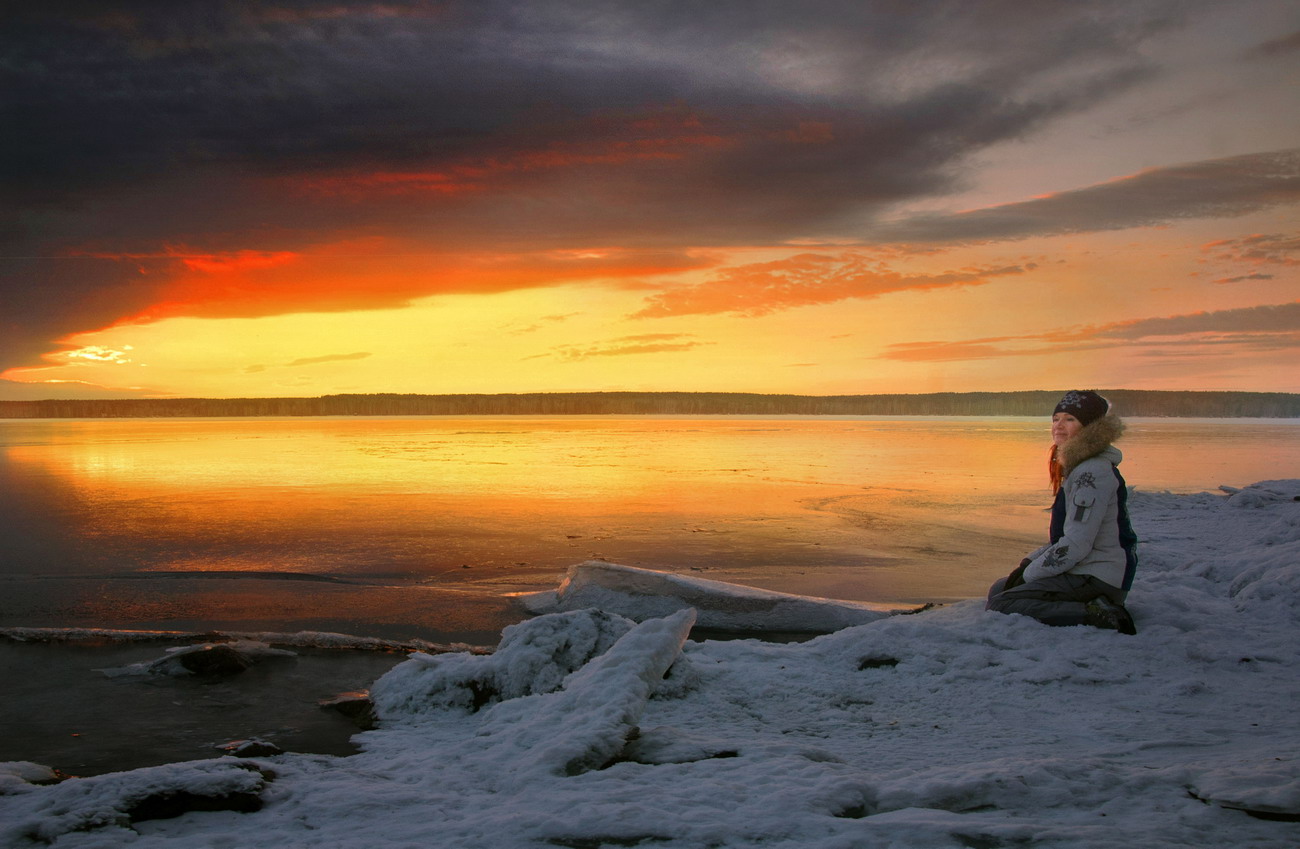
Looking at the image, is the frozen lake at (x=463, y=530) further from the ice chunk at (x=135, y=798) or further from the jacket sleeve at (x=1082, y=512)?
the ice chunk at (x=135, y=798)

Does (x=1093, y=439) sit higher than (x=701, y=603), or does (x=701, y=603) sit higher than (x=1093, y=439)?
(x=1093, y=439)

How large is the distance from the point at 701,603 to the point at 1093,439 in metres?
3.16

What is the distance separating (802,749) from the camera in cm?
377

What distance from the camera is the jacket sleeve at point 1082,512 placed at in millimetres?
5242

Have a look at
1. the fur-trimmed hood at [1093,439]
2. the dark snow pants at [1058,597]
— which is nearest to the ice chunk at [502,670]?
the dark snow pants at [1058,597]

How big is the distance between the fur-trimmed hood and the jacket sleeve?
64 mm

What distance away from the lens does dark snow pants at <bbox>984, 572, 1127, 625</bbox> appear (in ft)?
17.3

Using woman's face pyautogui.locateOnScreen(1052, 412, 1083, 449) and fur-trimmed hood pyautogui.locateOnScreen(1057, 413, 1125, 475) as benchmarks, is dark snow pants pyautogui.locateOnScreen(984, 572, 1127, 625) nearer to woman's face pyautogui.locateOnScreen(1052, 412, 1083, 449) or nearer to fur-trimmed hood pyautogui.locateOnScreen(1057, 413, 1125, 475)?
fur-trimmed hood pyautogui.locateOnScreen(1057, 413, 1125, 475)

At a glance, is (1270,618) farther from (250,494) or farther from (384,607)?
(250,494)

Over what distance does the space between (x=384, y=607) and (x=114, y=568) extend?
12.3 feet

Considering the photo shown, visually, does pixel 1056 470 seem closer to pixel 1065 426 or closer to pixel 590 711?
pixel 1065 426

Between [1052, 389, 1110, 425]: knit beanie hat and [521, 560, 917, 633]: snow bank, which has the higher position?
[1052, 389, 1110, 425]: knit beanie hat


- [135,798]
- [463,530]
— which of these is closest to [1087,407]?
[135,798]

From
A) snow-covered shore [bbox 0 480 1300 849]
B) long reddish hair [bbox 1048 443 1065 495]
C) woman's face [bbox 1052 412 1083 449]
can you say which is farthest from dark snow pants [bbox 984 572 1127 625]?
woman's face [bbox 1052 412 1083 449]
